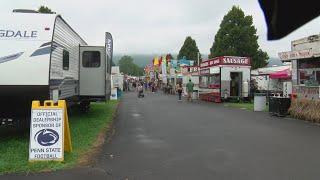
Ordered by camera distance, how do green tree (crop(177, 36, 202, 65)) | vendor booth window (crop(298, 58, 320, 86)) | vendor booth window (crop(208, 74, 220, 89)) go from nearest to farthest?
1. vendor booth window (crop(298, 58, 320, 86))
2. vendor booth window (crop(208, 74, 220, 89))
3. green tree (crop(177, 36, 202, 65))

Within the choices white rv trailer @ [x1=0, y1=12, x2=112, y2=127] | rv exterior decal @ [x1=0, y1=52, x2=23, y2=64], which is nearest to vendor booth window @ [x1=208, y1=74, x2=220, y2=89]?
white rv trailer @ [x1=0, y1=12, x2=112, y2=127]

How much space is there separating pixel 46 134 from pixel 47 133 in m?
0.03

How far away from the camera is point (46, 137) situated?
879 centimetres

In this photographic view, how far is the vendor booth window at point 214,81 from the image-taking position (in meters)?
29.9

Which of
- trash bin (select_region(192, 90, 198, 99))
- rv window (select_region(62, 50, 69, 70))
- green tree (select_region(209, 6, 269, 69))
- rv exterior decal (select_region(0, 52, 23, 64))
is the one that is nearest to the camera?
rv exterior decal (select_region(0, 52, 23, 64))

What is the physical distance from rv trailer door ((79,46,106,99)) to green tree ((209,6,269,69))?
95.1 ft

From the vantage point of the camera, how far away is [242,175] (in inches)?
294

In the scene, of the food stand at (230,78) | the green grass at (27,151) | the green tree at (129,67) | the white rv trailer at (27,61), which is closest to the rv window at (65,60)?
the white rv trailer at (27,61)

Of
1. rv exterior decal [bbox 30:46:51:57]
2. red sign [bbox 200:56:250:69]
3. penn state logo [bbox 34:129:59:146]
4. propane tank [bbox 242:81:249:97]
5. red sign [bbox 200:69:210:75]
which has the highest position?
red sign [bbox 200:56:250:69]

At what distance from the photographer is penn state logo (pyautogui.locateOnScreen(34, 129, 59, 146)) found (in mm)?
8695

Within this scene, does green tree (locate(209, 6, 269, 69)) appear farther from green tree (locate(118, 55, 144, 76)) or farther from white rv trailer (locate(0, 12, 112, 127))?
green tree (locate(118, 55, 144, 76))

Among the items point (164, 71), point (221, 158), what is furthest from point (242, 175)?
point (164, 71)

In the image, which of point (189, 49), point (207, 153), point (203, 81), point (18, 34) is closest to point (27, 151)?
point (18, 34)

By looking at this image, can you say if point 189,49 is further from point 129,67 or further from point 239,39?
A: point 129,67
